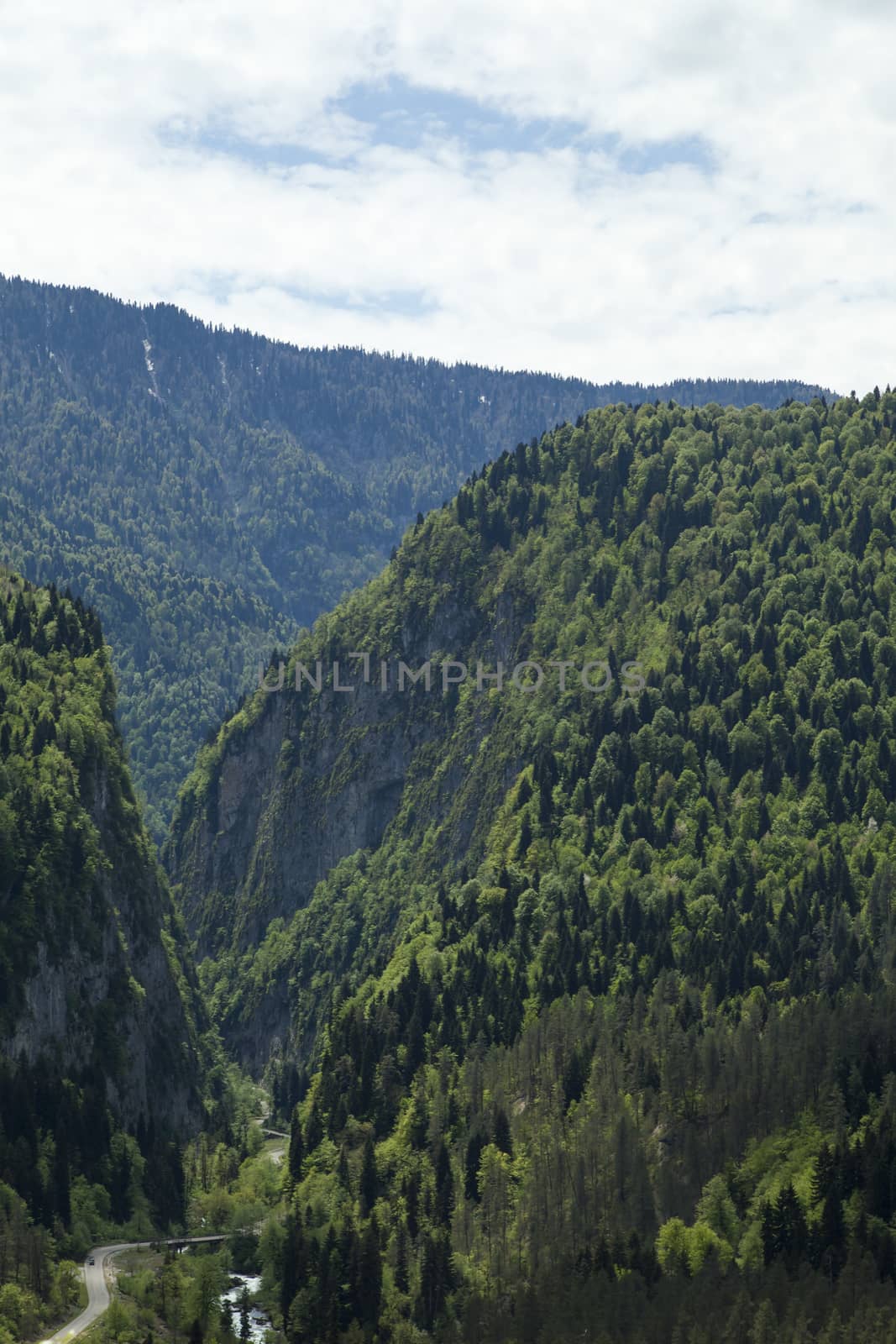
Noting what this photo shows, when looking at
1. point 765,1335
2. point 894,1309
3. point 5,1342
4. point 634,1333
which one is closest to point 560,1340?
point 634,1333

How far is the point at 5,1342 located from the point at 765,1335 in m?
73.1

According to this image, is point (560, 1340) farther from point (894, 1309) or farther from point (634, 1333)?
point (894, 1309)

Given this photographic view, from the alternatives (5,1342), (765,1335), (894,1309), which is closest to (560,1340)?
(765,1335)

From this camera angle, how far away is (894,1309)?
193m

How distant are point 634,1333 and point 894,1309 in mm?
25077

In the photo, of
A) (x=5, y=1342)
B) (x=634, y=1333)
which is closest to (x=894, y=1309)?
(x=634, y=1333)

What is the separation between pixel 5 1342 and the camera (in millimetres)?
195750

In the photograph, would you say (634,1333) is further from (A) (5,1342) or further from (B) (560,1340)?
(A) (5,1342)

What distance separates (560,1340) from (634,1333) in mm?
7579

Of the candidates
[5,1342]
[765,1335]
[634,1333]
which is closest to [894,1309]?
[765,1335]

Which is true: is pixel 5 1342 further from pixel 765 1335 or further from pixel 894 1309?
pixel 894 1309

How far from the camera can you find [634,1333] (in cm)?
19788

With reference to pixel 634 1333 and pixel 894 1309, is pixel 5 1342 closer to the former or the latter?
pixel 634 1333

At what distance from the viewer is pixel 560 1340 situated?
200 metres
